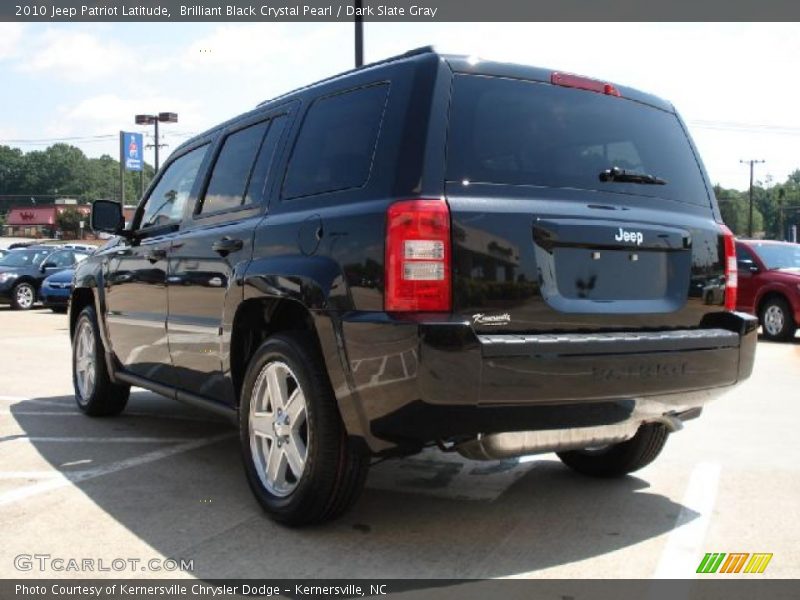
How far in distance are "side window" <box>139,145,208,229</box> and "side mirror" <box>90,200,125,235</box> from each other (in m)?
0.19

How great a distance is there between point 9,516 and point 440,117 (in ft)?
8.97

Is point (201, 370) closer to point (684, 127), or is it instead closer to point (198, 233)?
point (198, 233)

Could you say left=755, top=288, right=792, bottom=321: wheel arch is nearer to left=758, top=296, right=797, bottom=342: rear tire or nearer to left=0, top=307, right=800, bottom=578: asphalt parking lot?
left=758, top=296, right=797, bottom=342: rear tire

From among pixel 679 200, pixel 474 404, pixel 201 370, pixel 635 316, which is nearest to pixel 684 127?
pixel 679 200

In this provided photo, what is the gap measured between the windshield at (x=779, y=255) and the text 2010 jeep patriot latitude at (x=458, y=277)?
10.2 metres

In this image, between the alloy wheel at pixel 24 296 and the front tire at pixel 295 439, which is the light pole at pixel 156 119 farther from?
the front tire at pixel 295 439

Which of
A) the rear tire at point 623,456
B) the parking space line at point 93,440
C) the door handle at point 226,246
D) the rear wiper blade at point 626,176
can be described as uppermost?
the rear wiper blade at point 626,176

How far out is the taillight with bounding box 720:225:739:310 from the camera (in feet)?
12.7

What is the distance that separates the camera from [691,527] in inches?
146

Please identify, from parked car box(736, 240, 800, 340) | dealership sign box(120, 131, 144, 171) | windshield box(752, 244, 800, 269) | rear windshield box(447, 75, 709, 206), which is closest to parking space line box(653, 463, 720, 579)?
rear windshield box(447, 75, 709, 206)

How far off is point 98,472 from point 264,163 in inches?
79.4

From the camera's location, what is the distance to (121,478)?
4.46 metres

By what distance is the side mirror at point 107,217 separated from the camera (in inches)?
223

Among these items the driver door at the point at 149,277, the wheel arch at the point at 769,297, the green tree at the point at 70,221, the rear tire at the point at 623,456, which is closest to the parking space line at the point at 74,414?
the driver door at the point at 149,277
